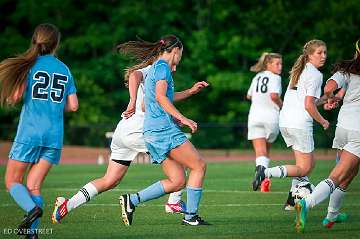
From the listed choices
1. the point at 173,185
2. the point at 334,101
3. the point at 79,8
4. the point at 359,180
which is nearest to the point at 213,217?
the point at 173,185

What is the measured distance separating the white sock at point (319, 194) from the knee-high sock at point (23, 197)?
9.62 ft

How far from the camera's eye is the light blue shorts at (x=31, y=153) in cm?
1005

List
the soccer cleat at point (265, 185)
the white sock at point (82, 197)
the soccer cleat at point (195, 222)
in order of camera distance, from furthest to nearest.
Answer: the soccer cleat at point (265, 185), the white sock at point (82, 197), the soccer cleat at point (195, 222)

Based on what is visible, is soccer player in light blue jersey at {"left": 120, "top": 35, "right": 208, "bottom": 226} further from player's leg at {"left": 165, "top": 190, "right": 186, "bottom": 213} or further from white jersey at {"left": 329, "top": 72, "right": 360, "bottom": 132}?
white jersey at {"left": 329, "top": 72, "right": 360, "bottom": 132}

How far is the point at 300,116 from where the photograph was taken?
14.0 meters

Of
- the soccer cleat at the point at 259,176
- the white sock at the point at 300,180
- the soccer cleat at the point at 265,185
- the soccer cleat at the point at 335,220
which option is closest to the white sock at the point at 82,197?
the soccer cleat at the point at 335,220

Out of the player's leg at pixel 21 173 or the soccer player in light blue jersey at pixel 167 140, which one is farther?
the soccer player in light blue jersey at pixel 167 140

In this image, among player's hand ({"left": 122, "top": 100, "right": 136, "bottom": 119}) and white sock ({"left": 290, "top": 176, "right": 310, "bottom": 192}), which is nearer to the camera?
player's hand ({"left": 122, "top": 100, "right": 136, "bottom": 119})

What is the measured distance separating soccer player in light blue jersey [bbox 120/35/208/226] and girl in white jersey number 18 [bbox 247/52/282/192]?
18.7 ft

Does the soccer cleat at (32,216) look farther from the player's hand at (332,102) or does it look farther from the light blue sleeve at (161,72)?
the player's hand at (332,102)

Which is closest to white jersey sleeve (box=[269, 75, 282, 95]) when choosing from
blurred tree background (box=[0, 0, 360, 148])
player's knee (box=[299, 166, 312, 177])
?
player's knee (box=[299, 166, 312, 177])

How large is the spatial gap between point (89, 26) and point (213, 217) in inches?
1439

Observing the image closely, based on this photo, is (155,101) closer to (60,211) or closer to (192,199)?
(192,199)

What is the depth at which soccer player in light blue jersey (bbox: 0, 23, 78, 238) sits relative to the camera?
10062mm
